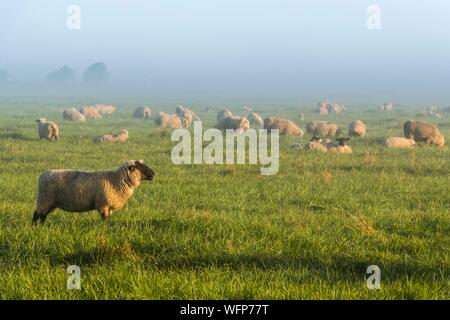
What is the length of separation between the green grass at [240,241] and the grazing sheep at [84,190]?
11.5 inches

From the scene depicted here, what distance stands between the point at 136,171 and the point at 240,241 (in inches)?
111

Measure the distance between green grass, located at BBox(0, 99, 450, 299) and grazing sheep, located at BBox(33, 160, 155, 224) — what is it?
292 mm

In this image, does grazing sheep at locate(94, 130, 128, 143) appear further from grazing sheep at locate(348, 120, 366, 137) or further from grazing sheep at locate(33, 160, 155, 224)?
grazing sheep at locate(33, 160, 155, 224)

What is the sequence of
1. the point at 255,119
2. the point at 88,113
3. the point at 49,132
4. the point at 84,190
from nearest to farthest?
the point at 84,190, the point at 49,132, the point at 255,119, the point at 88,113

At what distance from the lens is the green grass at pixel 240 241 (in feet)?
18.4

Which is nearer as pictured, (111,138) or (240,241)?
(240,241)

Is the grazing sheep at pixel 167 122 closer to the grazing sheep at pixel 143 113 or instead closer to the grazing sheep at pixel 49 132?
the grazing sheep at pixel 143 113

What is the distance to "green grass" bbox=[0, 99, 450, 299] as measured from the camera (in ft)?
18.4

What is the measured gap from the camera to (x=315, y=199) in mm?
12594

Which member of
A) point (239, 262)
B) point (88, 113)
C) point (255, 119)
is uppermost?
point (239, 262)

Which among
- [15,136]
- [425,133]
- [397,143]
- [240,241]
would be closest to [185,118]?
[15,136]

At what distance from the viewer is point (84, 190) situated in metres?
8.94

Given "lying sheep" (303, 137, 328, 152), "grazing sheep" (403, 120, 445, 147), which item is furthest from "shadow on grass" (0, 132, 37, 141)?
"grazing sheep" (403, 120, 445, 147)

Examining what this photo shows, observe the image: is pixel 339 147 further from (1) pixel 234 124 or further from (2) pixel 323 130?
(1) pixel 234 124
